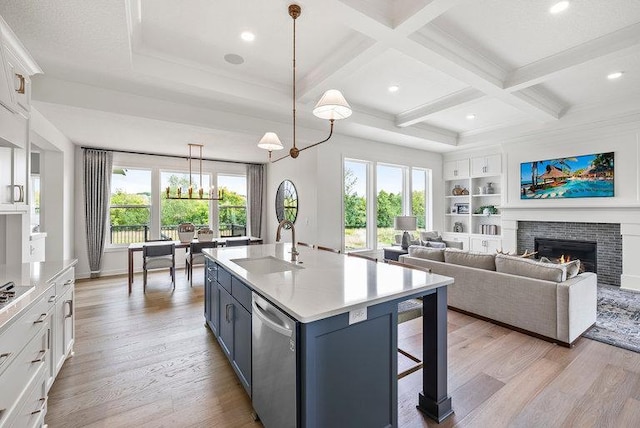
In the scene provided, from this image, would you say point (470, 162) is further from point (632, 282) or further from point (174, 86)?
point (174, 86)

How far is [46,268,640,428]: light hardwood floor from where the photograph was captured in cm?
187

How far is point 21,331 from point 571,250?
726cm

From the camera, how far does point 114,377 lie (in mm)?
2322

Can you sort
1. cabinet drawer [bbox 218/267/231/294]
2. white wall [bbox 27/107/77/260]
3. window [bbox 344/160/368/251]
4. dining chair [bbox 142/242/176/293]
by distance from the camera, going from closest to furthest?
cabinet drawer [bbox 218/267/231/294], white wall [bbox 27/107/77/260], dining chair [bbox 142/242/176/293], window [bbox 344/160/368/251]

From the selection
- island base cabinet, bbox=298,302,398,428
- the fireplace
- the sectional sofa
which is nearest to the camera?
island base cabinet, bbox=298,302,398,428

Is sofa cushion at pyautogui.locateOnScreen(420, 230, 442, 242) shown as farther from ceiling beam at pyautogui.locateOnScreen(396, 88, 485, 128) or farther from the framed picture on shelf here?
ceiling beam at pyautogui.locateOnScreen(396, 88, 485, 128)

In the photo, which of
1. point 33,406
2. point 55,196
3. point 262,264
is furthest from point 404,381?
point 55,196

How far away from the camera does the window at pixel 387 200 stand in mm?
6418

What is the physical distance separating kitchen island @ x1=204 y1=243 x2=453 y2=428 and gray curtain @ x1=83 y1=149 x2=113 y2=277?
16.0ft

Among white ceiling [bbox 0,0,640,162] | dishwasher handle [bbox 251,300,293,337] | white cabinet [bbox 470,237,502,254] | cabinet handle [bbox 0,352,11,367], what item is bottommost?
white cabinet [bbox 470,237,502,254]

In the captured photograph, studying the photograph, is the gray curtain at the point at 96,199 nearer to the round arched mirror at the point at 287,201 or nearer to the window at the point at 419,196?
the round arched mirror at the point at 287,201

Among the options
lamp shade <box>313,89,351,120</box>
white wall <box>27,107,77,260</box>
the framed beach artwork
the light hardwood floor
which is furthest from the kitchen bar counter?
the framed beach artwork

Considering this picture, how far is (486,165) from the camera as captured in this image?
655 centimetres

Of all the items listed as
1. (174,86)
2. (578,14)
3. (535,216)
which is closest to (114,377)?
(174,86)
